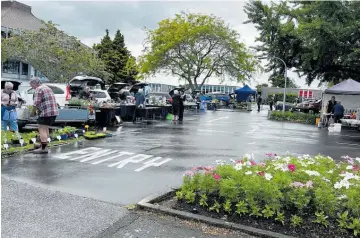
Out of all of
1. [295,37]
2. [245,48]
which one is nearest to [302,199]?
[295,37]

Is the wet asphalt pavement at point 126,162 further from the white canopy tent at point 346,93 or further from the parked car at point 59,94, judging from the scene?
the white canopy tent at point 346,93

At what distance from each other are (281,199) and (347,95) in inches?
890

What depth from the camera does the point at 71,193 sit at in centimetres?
573

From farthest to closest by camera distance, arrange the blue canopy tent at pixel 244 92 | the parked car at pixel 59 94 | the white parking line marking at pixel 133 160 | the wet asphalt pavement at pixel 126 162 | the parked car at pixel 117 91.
A: the blue canopy tent at pixel 244 92 < the parked car at pixel 117 91 < the parked car at pixel 59 94 < the white parking line marking at pixel 133 160 < the wet asphalt pavement at pixel 126 162

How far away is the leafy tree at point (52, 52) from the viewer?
2839 cm

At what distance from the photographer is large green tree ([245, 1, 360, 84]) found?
2206 cm

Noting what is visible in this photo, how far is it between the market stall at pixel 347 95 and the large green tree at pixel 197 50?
16.2 m

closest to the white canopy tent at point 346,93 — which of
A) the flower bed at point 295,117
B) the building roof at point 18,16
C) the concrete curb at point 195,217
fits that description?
the flower bed at point 295,117

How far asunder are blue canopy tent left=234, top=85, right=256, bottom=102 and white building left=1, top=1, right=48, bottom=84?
77.3ft

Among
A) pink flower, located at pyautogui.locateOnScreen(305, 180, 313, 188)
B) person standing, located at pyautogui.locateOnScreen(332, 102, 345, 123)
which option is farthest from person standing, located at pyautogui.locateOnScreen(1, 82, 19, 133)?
person standing, located at pyautogui.locateOnScreen(332, 102, 345, 123)

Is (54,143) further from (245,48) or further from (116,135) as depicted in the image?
(245,48)

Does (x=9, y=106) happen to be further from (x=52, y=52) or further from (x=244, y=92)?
(x=244, y=92)

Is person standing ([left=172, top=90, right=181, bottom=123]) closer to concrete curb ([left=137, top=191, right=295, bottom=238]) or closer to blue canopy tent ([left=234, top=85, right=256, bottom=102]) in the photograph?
concrete curb ([left=137, top=191, right=295, bottom=238])

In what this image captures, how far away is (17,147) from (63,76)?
21.8 metres
